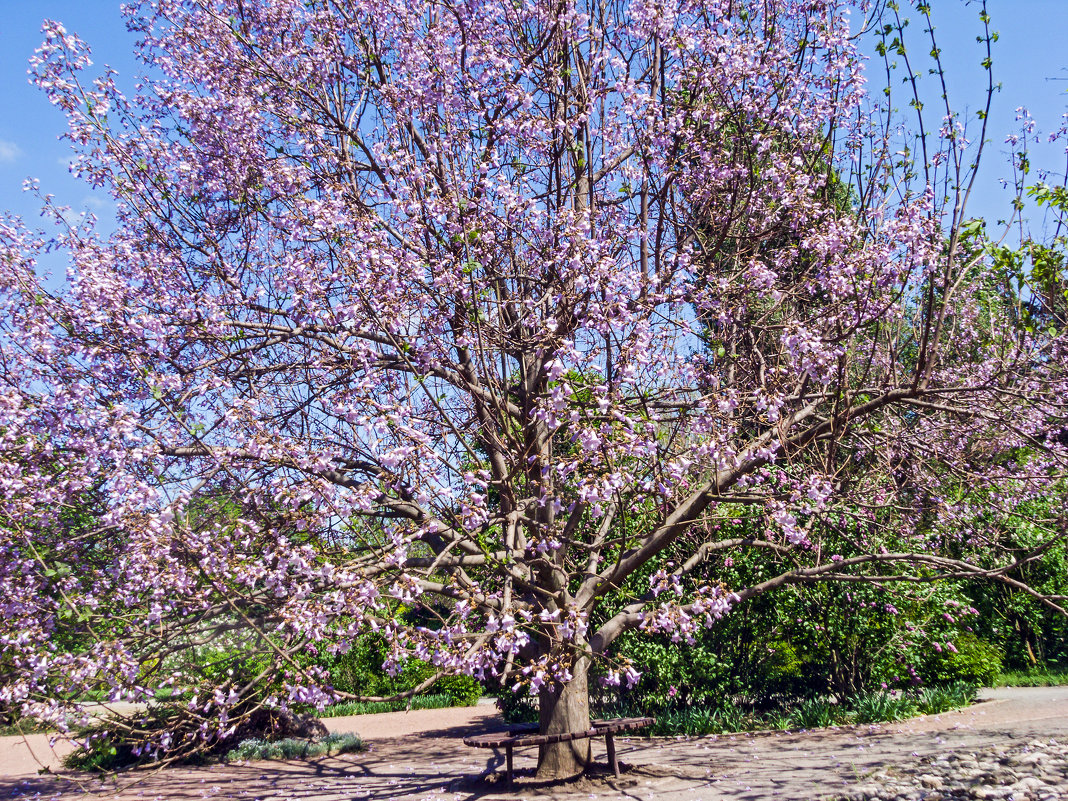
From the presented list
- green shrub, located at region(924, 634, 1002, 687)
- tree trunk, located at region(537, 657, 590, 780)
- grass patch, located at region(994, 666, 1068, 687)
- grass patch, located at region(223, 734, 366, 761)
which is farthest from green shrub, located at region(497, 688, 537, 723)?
grass patch, located at region(994, 666, 1068, 687)

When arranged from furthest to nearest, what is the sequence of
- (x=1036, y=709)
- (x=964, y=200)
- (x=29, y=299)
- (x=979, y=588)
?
(x=979, y=588), (x=1036, y=709), (x=29, y=299), (x=964, y=200)

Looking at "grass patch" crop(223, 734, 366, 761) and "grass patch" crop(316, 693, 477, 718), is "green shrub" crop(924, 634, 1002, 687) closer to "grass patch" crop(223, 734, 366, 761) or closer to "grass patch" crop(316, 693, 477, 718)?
"grass patch" crop(223, 734, 366, 761)

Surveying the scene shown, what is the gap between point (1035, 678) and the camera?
1272cm

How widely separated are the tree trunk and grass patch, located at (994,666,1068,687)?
910 cm

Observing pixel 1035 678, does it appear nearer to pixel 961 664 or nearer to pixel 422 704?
pixel 961 664

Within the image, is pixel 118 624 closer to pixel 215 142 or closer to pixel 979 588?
pixel 215 142

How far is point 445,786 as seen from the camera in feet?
26.1

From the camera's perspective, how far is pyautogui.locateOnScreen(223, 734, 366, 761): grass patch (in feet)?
38.1

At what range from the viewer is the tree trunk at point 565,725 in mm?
A: 7465

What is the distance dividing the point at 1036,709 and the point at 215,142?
12.6 metres

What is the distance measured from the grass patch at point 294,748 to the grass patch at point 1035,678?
36.8 ft

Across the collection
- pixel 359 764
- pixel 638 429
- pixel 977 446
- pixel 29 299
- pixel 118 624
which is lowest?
pixel 359 764

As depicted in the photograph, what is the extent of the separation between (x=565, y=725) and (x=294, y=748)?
21.0ft

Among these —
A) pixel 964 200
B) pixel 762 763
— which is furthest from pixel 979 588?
pixel 964 200
